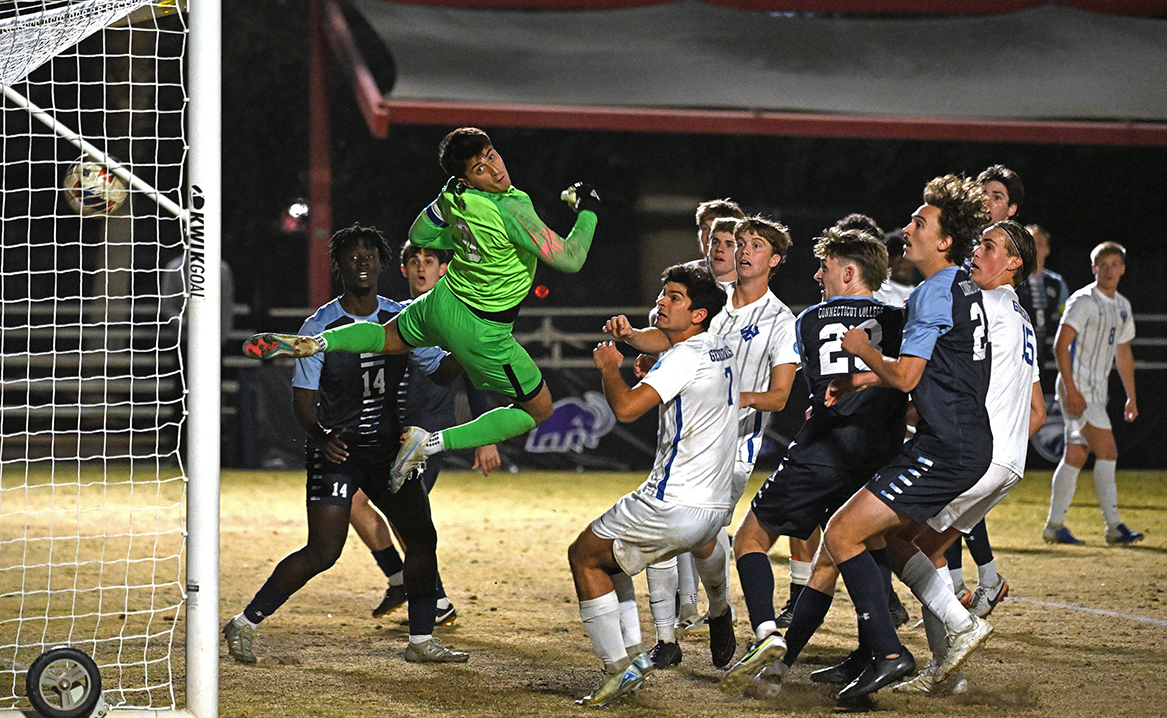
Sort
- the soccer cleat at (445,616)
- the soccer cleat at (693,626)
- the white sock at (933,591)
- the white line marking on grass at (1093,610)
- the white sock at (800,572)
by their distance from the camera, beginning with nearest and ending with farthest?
the white sock at (933,591) < the white sock at (800,572) < the soccer cleat at (693,626) < the soccer cleat at (445,616) < the white line marking on grass at (1093,610)

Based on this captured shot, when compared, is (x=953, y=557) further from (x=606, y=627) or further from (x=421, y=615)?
(x=421, y=615)

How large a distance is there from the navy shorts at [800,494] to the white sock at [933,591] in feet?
1.31

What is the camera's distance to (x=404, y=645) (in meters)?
6.34

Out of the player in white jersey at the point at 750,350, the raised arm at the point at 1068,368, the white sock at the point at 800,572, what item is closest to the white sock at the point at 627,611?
the player in white jersey at the point at 750,350

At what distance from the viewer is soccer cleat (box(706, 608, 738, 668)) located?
5684 mm

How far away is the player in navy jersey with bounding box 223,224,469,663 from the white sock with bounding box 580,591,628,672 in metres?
1.06

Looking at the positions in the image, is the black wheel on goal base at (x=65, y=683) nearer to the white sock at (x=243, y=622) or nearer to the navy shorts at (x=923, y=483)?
the white sock at (x=243, y=622)

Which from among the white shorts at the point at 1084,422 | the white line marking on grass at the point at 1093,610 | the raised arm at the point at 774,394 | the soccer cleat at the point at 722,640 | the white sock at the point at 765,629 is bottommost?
the white line marking on grass at the point at 1093,610

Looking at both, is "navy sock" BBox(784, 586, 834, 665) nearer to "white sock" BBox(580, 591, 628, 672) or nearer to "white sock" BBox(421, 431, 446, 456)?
"white sock" BBox(580, 591, 628, 672)

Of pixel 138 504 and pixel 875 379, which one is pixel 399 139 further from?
pixel 875 379

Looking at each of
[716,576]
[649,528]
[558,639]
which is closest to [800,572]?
[716,576]

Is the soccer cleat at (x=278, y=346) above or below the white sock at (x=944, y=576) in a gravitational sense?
above

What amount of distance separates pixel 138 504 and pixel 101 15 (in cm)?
701

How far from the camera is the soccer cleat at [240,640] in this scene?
18.9 feet
